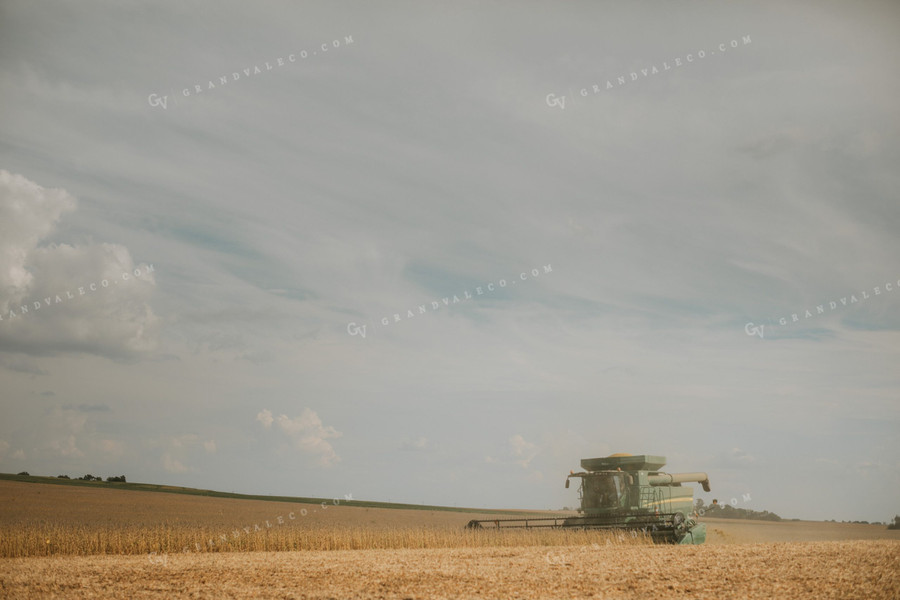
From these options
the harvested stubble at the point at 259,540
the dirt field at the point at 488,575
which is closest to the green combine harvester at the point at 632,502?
the harvested stubble at the point at 259,540

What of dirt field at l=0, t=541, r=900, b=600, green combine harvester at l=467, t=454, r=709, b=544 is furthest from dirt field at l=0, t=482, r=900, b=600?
green combine harvester at l=467, t=454, r=709, b=544

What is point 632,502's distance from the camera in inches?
914

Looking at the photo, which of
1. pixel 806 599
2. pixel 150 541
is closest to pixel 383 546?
pixel 150 541

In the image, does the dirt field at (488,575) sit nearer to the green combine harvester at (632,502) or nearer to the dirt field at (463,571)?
the dirt field at (463,571)

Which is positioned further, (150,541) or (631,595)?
(150,541)

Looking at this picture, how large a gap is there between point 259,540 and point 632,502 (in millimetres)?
12505

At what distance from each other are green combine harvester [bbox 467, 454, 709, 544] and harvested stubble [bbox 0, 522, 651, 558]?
0.77 m

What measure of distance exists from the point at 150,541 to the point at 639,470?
16.2 meters

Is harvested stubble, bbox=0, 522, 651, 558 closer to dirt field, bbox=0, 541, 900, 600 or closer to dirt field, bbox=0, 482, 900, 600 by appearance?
dirt field, bbox=0, 482, 900, 600

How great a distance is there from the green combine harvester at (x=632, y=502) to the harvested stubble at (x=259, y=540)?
0.77 metres

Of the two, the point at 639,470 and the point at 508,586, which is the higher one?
the point at 639,470

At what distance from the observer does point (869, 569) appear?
45.8 ft

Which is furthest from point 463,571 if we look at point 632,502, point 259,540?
point 632,502

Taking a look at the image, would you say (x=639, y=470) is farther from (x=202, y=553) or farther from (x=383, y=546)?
(x=202, y=553)
